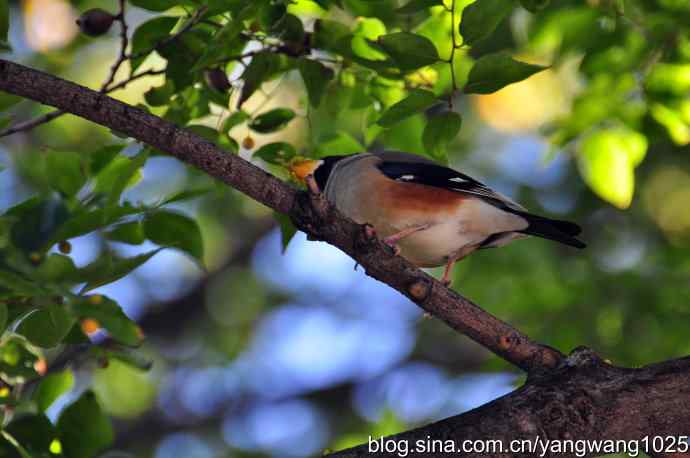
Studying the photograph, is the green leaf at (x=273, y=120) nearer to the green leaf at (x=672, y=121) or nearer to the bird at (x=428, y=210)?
the bird at (x=428, y=210)

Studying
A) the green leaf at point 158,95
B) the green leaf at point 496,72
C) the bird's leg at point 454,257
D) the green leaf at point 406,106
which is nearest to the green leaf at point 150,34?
the green leaf at point 158,95

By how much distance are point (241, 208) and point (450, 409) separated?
12.1 feet

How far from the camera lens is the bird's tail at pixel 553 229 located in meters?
4.95

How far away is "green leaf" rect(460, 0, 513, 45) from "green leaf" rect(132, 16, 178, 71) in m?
1.27

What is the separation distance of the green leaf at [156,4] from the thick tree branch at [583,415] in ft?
6.22

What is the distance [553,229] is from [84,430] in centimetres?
280

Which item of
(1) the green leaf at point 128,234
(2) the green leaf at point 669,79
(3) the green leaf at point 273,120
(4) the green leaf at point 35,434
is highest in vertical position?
(2) the green leaf at point 669,79

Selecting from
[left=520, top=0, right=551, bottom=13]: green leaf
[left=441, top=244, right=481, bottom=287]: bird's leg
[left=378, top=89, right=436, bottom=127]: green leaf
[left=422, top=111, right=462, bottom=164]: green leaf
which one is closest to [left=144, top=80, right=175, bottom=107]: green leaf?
[left=378, top=89, right=436, bottom=127]: green leaf

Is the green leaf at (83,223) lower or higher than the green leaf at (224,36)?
lower

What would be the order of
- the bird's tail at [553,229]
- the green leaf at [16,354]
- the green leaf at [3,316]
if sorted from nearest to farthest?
the green leaf at [3,316], the green leaf at [16,354], the bird's tail at [553,229]

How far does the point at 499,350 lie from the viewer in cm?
362

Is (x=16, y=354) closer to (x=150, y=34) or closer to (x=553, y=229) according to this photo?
(x=150, y=34)

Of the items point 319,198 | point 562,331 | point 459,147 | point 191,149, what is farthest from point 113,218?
point 459,147

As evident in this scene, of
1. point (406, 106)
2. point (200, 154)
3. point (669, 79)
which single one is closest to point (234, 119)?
point (200, 154)
